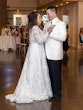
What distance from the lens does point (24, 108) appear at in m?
4.81

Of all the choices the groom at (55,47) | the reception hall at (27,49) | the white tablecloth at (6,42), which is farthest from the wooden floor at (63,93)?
the white tablecloth at (6,42)

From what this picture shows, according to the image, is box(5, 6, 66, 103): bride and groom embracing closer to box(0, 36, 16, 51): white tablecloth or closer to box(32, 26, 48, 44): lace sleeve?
box(32, 26, 48, 44): lace sleeve

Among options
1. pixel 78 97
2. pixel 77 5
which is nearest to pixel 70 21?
pixel 77 5

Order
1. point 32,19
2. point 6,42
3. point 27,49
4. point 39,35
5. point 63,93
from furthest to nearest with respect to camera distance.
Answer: point 6,42 → point 27,49 → point 63,93 → point 32,19 → point 39,35

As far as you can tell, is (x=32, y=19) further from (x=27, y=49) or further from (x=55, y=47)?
(x=27, y=49)

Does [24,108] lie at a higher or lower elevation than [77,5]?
lower

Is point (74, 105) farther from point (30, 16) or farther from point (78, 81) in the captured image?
point (78, 81)

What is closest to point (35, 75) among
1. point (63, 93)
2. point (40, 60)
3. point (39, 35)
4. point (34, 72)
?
point (34, 72)

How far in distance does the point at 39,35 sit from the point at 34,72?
629 mm

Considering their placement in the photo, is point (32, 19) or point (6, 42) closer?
point (32, 19)

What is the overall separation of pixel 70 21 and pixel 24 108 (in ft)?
58.3

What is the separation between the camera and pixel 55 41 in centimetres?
541

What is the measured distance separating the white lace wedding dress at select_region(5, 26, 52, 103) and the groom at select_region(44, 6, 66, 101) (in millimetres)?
106

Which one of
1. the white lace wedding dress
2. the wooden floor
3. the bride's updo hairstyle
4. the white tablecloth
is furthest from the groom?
the white tablecloth
